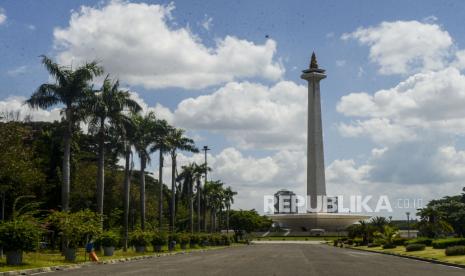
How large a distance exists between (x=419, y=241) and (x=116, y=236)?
33.4 metres

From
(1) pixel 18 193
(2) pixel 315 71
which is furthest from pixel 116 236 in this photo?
(2) pixel 315 71

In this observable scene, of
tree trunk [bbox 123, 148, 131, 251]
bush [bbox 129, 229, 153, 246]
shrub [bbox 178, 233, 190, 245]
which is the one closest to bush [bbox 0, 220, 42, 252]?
bush [bbox 129, 229, 153, 246]

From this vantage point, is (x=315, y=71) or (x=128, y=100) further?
→ (x=315, y=71)

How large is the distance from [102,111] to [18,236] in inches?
868

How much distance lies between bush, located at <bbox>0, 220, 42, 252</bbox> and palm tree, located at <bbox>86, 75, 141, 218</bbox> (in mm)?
18869

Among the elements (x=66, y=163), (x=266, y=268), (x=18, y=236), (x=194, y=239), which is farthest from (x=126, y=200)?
(x=266, y=268)

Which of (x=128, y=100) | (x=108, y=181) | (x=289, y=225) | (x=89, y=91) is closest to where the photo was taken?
(x=89, y=91)

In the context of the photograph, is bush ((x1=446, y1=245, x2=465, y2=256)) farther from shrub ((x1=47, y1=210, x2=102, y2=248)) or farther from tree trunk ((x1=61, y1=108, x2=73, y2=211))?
tree trunk ((x1=61, y1=108, x2=73, y2=211))

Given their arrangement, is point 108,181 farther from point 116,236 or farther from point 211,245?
point 116,236

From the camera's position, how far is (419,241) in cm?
6328

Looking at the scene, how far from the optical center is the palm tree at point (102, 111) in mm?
49469

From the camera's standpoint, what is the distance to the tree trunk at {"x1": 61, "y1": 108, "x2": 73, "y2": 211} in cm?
4409

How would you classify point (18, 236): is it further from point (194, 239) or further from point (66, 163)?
point (194, 239)

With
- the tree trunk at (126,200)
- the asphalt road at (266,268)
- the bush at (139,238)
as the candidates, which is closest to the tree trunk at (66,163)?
the asphalt road at (266,268)
